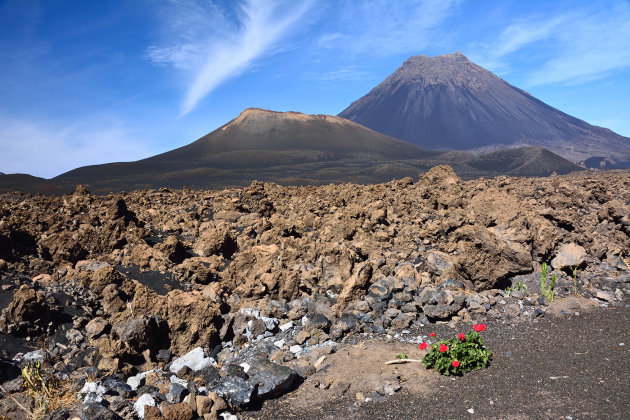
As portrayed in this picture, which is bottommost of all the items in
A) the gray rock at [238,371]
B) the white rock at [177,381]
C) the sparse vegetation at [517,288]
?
the white rock at [177,381]

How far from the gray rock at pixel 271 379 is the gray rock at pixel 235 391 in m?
0.11

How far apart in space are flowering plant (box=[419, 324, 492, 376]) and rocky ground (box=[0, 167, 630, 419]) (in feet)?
0.53

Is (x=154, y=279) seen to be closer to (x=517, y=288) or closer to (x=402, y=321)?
(x=402, y=321)

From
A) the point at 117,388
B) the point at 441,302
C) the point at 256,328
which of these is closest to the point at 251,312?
the point at 256,328

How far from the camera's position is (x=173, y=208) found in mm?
9594

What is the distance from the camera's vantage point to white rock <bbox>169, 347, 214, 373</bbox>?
4371 mm

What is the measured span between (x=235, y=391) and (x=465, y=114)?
136196mm

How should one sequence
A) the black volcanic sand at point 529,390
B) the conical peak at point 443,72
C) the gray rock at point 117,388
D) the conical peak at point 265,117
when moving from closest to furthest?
the black volcanic sand at point 529,390
the gray rock at point 117,388
the conical peak at point 265,117
the conical peak at point 443,72

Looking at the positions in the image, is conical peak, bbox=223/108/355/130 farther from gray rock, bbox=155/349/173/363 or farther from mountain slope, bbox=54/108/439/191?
gray rock, bbox=155/349/173/363

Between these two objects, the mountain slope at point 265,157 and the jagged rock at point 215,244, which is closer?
the jagged rock at point 215,244

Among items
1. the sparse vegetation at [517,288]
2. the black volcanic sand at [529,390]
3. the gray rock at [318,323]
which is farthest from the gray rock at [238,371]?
the sparse vegetation at [517,288]

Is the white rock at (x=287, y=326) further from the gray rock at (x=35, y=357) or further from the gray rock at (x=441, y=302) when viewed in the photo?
the gray rock at (x=35, y=357)

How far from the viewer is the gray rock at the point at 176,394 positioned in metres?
3.61

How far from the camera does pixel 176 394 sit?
3627 mm
